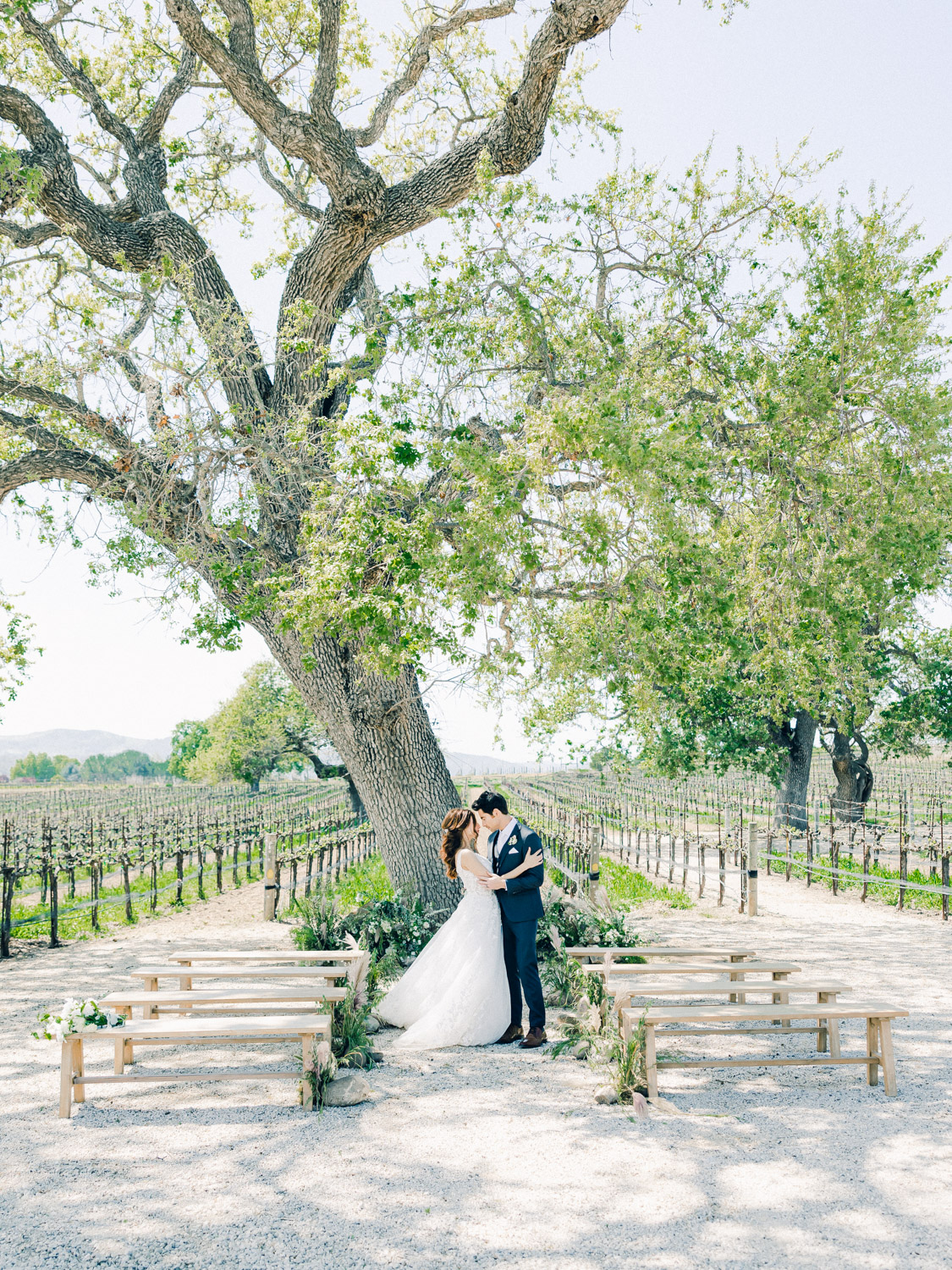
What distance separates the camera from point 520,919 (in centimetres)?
580

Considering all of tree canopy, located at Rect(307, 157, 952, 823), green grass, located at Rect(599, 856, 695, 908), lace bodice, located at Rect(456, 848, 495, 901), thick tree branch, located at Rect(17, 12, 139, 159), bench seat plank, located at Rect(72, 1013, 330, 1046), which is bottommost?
green grass, located at Rect(599, 856, 695, 908)

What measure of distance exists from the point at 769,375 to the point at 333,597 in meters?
4.26

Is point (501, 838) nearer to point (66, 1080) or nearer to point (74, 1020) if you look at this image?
point (74, 1020)

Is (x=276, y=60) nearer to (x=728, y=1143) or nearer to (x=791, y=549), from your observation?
(x=791, y=549)

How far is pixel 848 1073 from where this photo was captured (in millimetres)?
5145

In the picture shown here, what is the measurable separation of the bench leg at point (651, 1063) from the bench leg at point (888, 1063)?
1.24 metres

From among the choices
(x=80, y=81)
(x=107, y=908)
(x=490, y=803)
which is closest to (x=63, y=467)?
(x=80, y=81)

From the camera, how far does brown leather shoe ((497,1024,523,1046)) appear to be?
5844 mm

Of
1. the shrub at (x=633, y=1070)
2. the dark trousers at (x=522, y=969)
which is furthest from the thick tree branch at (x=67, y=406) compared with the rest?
the shrub at (x=633, y=1070)

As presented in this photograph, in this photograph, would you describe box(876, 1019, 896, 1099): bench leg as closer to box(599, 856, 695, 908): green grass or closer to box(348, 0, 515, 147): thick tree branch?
box(599, 856, 695, 908): green grass

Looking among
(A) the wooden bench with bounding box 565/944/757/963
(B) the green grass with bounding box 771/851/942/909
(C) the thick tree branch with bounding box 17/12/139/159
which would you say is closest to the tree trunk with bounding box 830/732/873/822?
(B) the green grass with bounding box 771/851/942/909

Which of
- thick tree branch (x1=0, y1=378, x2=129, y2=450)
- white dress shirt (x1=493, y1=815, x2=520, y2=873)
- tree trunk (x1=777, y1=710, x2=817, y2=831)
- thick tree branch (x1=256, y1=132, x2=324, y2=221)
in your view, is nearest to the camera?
white dress shirt (x1=493, y1=815, x2=520, y2=873)

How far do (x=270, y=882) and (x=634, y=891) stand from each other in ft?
19.4

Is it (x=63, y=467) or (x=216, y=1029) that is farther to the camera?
(x=63, y=467)
